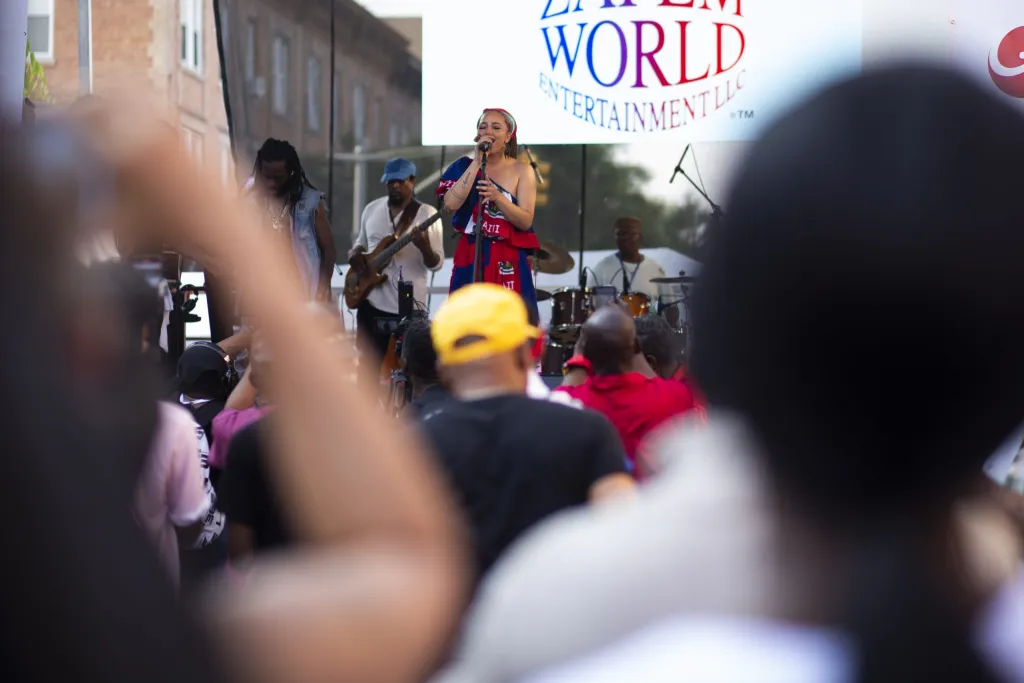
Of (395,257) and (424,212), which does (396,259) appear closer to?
(395,257)

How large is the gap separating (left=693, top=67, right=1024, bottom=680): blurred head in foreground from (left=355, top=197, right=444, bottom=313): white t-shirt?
855cm

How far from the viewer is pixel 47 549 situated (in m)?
0.70

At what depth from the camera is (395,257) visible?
9.59 meters

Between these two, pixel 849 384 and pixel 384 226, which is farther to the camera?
pixel 384 226

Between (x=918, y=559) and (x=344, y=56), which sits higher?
(x=344, y=56)

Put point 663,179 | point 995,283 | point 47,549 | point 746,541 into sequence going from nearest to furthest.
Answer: point 47,549
point 995,283
point 746,541
point 663,179

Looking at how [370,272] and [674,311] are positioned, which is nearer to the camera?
[370,272]

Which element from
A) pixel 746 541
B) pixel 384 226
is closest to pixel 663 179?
pixel 384 226

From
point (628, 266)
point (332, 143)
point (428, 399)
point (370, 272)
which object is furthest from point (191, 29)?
point (428, 399)

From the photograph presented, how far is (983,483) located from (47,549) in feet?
2.06

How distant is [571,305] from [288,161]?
227 centimetres

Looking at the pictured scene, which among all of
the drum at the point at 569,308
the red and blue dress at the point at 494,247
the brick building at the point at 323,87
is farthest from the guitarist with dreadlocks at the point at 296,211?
the brick building at the point at 323,87

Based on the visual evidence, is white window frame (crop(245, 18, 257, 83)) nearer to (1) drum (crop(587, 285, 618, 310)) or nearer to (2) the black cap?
(1) drum (crop(587, 285, 618, 310))

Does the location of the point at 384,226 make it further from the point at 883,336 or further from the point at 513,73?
the point at 883,336
